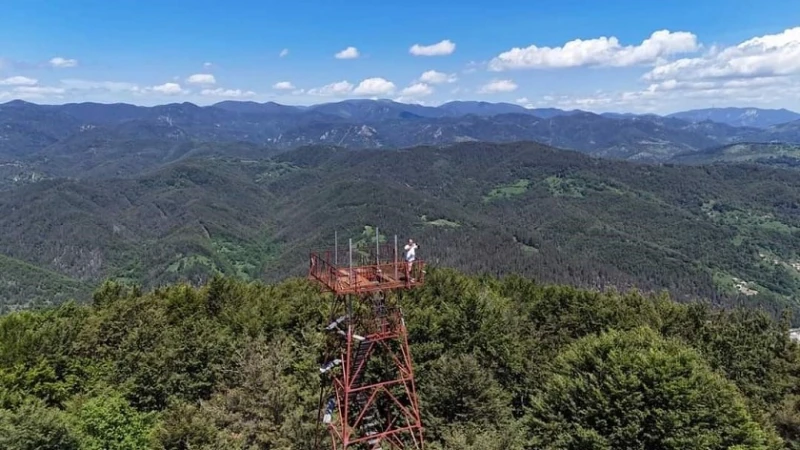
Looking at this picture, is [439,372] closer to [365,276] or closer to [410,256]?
[365,276]

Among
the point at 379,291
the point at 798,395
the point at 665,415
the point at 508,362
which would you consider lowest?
the point at 798,395

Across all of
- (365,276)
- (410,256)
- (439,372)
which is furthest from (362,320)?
(439,372)

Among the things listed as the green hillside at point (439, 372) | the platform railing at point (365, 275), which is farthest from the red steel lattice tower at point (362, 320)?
the green hillside at point (439, 372)

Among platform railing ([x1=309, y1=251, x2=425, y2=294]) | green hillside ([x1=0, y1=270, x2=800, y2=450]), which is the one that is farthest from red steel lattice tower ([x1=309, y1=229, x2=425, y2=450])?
green hillside ([x1=0, y1=270, x2=800, y2=450])

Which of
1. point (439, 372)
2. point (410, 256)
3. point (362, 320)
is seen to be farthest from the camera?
point (439, 372)

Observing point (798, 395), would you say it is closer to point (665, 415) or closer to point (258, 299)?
point (665, 415)

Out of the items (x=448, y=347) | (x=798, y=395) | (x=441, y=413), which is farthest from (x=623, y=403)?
(x=798, y=395)

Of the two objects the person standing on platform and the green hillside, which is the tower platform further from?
the green hillside

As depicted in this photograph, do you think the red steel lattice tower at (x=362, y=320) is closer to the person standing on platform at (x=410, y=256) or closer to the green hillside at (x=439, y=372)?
the person standing on platform at (x=410, y=256)
